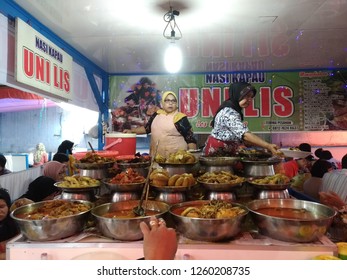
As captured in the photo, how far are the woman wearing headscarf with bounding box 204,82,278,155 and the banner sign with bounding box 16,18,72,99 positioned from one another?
172cm

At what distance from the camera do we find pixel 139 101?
16.8 feet

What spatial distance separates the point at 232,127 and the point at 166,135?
2.27 feet

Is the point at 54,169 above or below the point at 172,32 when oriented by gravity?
below

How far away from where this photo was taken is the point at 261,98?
5.08 m

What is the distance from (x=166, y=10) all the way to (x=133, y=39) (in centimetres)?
88

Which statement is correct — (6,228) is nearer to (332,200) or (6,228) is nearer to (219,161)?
(219,161)

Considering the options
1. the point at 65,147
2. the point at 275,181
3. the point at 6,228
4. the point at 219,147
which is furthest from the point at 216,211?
the point at 65,147

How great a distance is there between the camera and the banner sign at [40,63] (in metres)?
2.52

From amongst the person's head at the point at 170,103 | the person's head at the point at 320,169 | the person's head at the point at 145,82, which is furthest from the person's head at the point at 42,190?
the person's head at the point at 145,82

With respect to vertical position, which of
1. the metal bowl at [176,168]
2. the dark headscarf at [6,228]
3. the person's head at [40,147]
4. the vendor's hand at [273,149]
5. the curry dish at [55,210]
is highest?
the person's head at [40,147]

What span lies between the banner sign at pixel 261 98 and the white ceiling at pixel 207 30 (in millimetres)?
346

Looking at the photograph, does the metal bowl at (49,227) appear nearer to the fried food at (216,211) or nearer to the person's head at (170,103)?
the fried food at (216,211)

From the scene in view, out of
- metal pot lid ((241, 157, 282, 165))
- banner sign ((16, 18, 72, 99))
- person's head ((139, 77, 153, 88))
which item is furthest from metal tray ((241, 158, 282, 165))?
person's head ((139, 77, 153, 88))
